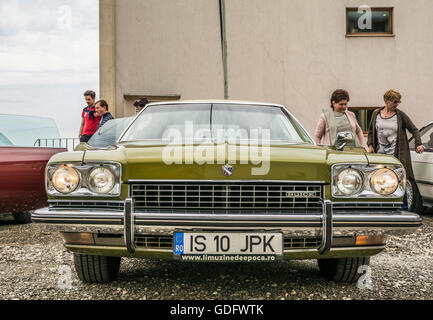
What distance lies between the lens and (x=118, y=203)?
8.40 ft

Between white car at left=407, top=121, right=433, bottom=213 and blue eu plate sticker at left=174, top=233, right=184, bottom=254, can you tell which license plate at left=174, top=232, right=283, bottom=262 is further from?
white car at left=407, top=121, right=433, bottom=213

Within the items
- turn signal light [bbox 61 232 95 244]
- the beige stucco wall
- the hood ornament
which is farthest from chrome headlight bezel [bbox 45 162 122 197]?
the beige stucco wall

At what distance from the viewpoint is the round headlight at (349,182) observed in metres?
2.60

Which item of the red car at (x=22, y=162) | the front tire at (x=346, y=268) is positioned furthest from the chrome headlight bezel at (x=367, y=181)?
the red car at (x=22, y=162)

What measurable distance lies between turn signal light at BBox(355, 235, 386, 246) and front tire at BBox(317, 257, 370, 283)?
340 millimetres

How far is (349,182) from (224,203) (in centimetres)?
78

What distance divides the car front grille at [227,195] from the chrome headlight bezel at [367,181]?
0.35 ft

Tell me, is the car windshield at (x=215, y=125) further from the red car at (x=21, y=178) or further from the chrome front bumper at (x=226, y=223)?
the red car at (x=21, y=178)

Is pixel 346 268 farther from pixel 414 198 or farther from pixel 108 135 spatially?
pixel 414 198

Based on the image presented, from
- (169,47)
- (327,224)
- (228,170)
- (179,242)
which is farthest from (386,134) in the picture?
(169,47)

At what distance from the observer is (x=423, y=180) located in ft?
19.9

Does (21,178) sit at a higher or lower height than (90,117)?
lower
